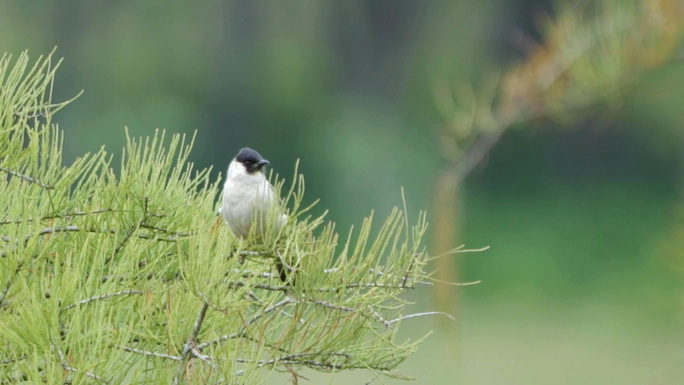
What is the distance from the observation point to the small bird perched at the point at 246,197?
5.23ft

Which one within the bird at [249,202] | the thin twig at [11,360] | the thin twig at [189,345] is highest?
the bird at [249,202]

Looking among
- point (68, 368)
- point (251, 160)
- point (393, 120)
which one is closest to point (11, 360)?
point (68, 368)

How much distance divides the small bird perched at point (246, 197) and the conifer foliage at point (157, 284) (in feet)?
0.21

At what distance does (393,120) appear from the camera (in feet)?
26.3

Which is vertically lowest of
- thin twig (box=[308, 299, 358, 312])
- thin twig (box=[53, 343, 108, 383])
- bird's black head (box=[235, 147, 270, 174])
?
thin twig (box=[53, 343, 108, 383])

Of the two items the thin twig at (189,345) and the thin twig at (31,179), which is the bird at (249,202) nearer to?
the thin twig at (189,345)

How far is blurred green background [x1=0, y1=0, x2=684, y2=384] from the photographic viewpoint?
7.54m

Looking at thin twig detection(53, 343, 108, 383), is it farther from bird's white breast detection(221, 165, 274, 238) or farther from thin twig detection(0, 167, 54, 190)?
bird's white breast detection(221, 165, 274, 238)

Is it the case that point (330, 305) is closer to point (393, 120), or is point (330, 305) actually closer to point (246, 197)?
point (246, 197)

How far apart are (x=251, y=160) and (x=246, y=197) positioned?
30 centimetres

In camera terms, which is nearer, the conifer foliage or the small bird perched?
the conifer foliage

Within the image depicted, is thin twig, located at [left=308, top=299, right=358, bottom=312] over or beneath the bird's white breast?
beneath

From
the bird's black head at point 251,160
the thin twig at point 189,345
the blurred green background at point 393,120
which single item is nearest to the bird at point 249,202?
the bird's black head at point 251,160

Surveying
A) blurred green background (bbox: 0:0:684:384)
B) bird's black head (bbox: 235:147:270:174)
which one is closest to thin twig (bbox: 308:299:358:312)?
bird's black head (bbox: 235:147:270:174)
